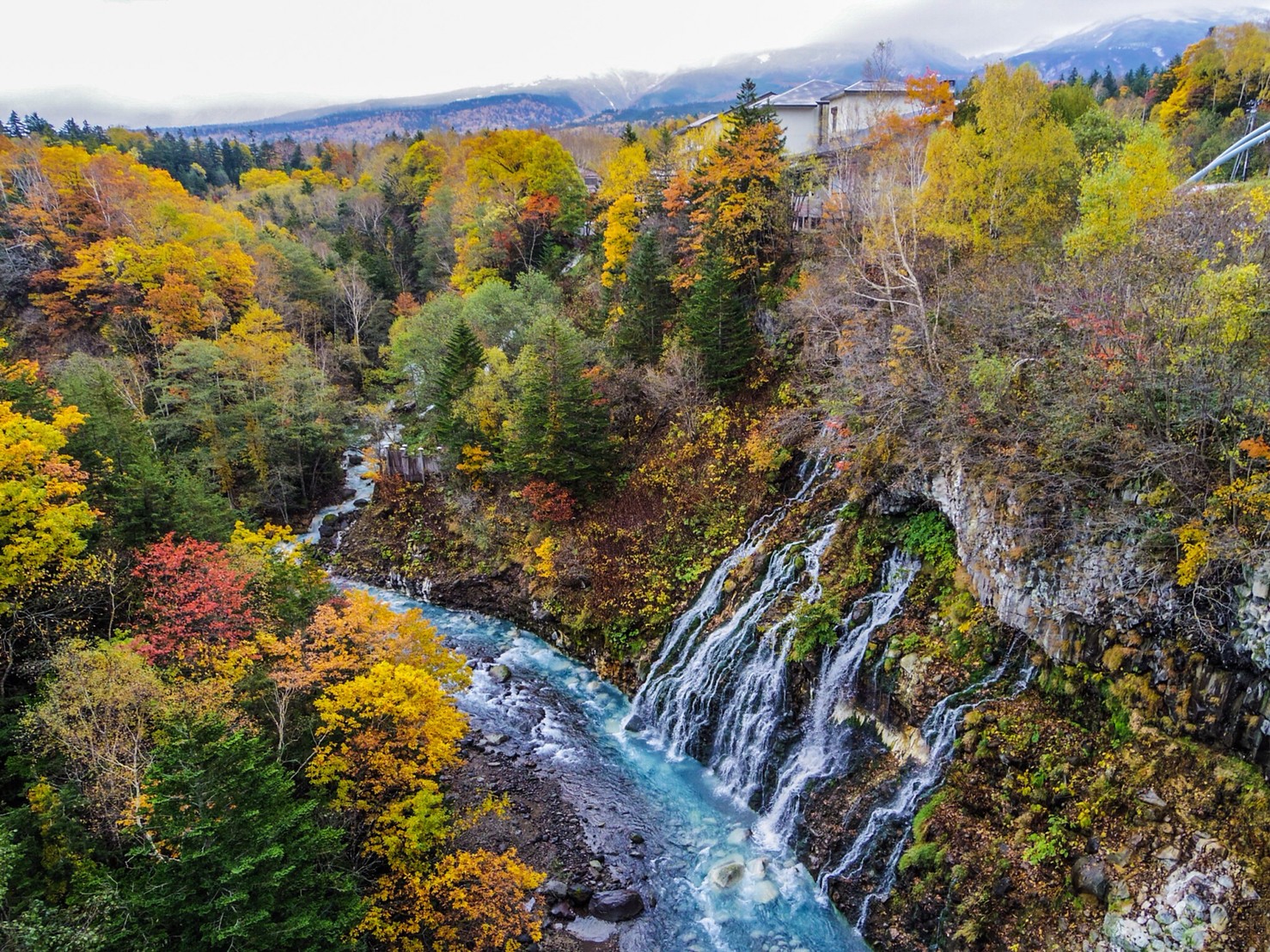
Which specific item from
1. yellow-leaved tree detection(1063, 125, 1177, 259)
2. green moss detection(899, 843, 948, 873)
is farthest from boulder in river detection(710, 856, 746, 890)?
yellow-leaved tree detection(1063, 125, 1177, 259)

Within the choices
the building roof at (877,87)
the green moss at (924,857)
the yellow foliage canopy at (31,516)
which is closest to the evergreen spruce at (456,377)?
the yellow foliage canopy at (31,516)

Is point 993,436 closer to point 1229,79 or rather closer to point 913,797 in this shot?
point 913,797

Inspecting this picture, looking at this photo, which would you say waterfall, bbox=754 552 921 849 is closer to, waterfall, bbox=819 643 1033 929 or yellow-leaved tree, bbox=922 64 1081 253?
waterfall, bbox=819 643 1033 929

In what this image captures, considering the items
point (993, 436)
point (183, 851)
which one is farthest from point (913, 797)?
point (183, 851)

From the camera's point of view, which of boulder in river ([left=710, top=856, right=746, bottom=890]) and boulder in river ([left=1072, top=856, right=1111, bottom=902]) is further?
boulder in river ([left=710, top=856, right=746, bottom=890])

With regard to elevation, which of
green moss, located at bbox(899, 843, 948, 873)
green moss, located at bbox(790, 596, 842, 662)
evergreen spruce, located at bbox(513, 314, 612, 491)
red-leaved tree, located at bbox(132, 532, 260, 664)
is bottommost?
green moss, located at bbox(899, 843, 948, 873)

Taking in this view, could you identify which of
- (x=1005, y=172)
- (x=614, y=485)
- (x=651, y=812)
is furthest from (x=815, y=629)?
(x=1005, y=172)

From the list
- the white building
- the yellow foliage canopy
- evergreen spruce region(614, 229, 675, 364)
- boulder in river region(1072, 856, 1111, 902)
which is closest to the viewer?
boulder in river region(1072, 856, 1111, 902)

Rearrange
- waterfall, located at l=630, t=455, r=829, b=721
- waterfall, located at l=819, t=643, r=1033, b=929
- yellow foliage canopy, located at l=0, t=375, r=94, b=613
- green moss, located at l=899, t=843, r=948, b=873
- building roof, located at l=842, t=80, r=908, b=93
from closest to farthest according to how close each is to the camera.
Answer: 1. green moss, located at l=899, t=843, r=948, b=873
2. waterfall, located at l=819, t=643, r=1033, b=929
3. yellow foliage canopy, located at l=0, t=375, r=94, b=613
4. waterfall, located at l=630, t=455, r=829, b=721
5. building roof, located at l=842, t=80, r=908, b=93

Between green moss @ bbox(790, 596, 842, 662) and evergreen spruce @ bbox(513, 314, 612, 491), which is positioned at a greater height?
evergreen spruce @ bbox(513, 314, 612, 491)
